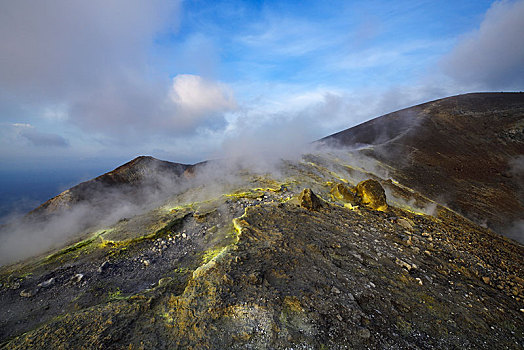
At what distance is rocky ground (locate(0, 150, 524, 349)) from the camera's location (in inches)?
119

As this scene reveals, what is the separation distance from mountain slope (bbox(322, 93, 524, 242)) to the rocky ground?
10.8 m

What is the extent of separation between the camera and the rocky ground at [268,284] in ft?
9.94

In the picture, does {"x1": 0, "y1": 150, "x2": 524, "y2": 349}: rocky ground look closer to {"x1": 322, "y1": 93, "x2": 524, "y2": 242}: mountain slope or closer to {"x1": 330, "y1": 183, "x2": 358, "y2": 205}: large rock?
{"x1": 330, "y1": 183, "x2": 358, "y2": 205}: large rock

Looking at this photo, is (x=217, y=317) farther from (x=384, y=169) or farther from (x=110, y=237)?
(x=384, y=169)

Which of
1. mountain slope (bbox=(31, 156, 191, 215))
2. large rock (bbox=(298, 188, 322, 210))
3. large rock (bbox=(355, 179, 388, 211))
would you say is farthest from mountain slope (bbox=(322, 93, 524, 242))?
mountain slope (bbox=(31, 156, 191, 215))

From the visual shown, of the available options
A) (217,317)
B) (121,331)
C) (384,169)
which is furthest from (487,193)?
(121,331)

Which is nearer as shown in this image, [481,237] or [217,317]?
[217,317]

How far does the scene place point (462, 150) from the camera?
23.0 meters

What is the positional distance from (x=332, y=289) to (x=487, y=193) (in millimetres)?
21273

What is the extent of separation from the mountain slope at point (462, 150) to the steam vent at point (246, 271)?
8.37m

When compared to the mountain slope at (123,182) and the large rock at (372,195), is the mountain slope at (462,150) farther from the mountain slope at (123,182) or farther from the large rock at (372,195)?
the mountain slope at (123,182)

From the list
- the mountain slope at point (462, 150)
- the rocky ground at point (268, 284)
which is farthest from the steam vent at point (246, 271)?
the mountain slope at point (462, 150)

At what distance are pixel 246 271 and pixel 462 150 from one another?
28.5 m

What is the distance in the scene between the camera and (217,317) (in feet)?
10.4
